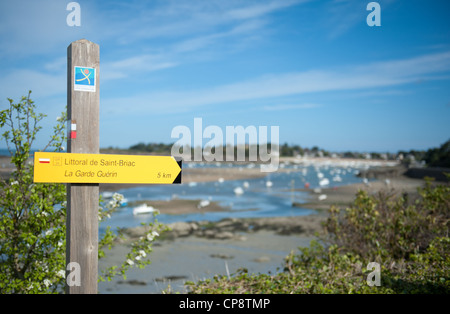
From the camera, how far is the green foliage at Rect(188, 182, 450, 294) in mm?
5723

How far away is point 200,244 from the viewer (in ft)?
47.9

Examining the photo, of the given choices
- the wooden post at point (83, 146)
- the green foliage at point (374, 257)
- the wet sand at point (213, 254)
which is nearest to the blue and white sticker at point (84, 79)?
the wooden post at point (83, 146)

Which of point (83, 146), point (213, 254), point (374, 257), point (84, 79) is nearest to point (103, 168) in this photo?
point (83, 146)

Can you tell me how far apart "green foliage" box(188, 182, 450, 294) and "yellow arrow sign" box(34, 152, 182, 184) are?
3.04 m

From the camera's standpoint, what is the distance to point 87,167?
3.39 meters

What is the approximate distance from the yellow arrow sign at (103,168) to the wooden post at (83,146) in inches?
5.3

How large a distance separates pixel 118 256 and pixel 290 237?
7215 mm

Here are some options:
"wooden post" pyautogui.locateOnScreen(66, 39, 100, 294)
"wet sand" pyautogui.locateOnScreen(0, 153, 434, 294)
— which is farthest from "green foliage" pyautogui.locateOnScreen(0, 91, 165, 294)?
"wet sand" pyautogui.locateOnScreen(0, 153, 434, 294)

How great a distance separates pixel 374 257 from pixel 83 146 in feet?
20.6

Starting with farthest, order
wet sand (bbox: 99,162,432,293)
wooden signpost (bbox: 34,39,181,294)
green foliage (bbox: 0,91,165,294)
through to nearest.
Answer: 1. wet sand (bbox: 99,162,432,293)
2. green foliage (bbox: 0,91,165,294)
3. wooden signpost (bbox: 34,39,181,294)

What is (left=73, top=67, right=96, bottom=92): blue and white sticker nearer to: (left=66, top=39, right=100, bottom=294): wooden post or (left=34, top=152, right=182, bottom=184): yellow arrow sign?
(left=66, top=39, right=100, bottom=294): wooden post

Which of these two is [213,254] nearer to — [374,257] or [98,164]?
[374,257]
